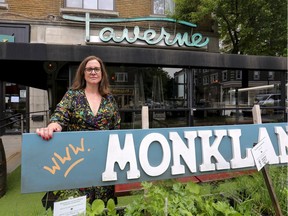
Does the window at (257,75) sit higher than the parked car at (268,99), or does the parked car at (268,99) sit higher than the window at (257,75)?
the window at (257,75)

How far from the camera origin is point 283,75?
20.3ft

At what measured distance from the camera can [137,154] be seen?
1.99m

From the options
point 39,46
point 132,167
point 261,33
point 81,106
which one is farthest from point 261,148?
point 261,33

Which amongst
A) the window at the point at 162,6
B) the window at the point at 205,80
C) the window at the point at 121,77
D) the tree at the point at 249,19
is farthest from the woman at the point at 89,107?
the window at the point at 162,6

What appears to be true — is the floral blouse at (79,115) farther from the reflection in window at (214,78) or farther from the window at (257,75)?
the window at (257,75)

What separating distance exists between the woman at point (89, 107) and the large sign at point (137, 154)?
27 cm

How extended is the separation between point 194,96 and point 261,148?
12.4 ft

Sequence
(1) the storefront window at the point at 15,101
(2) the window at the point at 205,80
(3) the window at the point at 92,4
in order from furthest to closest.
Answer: (1) the storefront window at the point at 15,101 → (3) the window at the point at 92,4 → (2) the window at the point at 205,80

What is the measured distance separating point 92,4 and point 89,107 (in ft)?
32.4

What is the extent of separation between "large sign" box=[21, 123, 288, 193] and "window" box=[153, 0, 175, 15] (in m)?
10.4

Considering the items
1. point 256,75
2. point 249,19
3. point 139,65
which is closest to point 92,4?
point 249,19

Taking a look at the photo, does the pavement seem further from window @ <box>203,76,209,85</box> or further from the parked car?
the parked car

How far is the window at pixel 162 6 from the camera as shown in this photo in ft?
38.8

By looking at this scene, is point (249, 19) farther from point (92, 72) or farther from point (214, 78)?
point (92, 72)
